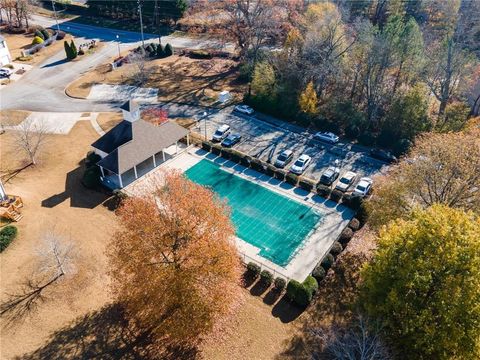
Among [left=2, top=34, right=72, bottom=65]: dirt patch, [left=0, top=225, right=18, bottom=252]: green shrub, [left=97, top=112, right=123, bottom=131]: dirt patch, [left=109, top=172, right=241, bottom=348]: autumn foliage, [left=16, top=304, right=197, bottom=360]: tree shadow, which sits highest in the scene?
[left=109, top=172, right=241, bottom=348]: autumn foliage

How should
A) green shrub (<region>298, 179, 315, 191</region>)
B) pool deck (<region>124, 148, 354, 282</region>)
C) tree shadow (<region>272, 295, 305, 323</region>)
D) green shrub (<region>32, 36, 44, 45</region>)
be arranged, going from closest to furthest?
tree shadow (<region>272, 295, 305, 323</region>) → pool deck (<region>124, 148, 354, 282</region>) → green shrub (<region>298, 179, 315, 191</region>) → green shrub (<region>32, 36, 44, 45</region>)

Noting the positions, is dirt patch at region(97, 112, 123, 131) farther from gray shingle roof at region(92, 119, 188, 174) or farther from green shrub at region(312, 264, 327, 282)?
green shrub at region(312, 264, 327, 282)

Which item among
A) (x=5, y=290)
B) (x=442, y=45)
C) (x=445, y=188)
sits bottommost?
(x=5, y=290)

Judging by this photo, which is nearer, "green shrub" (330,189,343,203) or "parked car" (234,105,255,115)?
"green shrub" (330,189,343,203)

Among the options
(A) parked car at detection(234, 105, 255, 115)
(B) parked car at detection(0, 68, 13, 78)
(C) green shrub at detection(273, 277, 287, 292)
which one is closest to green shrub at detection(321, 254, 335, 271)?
(C) green shrub at detection(273, 277, 287, 292)

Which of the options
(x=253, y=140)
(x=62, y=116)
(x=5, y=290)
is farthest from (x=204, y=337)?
(x=62, y=116)

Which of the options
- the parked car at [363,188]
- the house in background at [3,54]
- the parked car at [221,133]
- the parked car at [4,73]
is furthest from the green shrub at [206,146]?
the house in background at [3,54]

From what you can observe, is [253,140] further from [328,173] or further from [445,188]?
[445,188]
